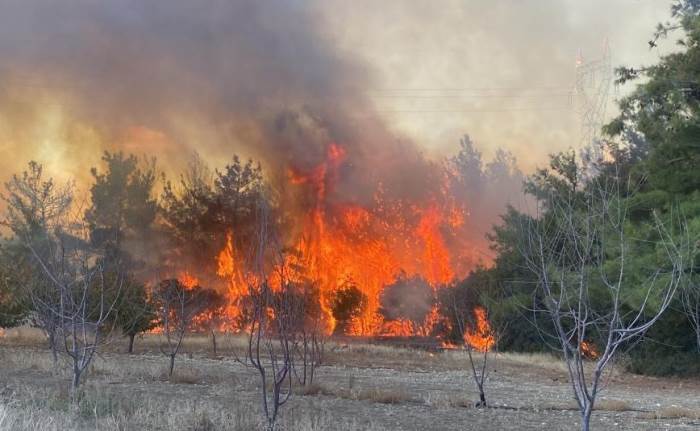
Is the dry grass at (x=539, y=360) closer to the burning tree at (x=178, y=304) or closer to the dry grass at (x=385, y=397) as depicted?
the dry grass at (x=385, y=397)

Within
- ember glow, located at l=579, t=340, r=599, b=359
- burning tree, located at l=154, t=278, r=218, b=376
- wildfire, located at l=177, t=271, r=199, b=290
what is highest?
wildfire, located at l=177, t=271, r=199, b=290

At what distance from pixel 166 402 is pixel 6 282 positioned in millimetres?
20756

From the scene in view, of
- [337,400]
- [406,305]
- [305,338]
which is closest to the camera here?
[337,400]

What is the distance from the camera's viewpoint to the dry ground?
356 inches

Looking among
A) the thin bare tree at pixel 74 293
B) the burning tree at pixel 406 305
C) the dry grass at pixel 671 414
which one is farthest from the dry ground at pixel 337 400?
the burning tree at pixel 406 305

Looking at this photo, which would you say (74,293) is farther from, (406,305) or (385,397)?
(406,305)

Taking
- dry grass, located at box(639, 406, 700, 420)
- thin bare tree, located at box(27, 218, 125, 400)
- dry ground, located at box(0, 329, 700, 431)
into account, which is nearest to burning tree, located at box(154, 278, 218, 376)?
thin bare tree, located at box(27, 218, 125, 400)

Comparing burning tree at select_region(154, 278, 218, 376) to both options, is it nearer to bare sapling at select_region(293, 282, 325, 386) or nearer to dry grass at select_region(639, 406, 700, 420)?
bare sapling at select_region(293, 282, 325, 386)

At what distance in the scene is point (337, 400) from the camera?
1305cm

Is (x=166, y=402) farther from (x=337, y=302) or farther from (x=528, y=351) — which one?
(x=337, y=302)

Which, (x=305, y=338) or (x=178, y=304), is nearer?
(x=305, y=338)

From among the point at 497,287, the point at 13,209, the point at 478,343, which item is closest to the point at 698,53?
the point at 497,287

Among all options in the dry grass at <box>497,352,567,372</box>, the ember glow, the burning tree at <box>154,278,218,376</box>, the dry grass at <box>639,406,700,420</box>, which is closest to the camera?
the dry grass at <box>639,406,700,420</box>

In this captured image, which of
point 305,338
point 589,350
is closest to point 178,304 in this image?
point 305,338
